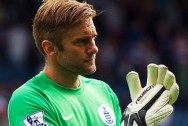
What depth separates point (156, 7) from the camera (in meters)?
13.2

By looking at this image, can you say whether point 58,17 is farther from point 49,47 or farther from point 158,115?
point 158,115

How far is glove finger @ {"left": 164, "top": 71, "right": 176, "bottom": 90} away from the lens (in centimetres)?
402

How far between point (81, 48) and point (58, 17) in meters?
0.22

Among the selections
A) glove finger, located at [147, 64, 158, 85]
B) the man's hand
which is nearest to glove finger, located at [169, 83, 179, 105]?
the man's hand

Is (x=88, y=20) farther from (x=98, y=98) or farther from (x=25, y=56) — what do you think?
(x=25, y=56)

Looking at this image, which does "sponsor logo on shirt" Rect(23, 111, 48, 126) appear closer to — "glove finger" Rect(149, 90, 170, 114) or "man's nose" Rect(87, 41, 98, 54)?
"man's nose" Rect(87, 41, 98, 54)

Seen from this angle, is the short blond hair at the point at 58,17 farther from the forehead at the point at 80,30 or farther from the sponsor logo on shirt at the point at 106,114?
the sponsor logo on shirt at the point at 106,114

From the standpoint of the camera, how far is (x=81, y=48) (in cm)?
411

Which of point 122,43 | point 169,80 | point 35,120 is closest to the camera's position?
point 35,120

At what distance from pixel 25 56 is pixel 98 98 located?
731 centimetres

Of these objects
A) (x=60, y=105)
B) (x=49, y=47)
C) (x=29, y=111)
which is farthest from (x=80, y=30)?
(x=29, y=111)

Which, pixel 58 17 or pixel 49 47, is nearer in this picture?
pixel 58 17

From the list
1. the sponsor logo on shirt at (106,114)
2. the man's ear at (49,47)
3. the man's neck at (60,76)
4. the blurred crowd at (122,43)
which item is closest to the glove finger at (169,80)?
the sponsor logo on shirt at (106,114)

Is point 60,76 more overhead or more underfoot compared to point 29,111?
more overhead
